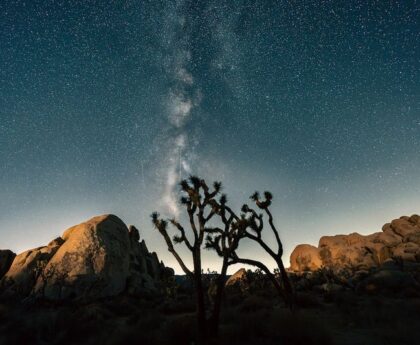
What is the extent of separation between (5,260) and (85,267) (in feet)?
45.8

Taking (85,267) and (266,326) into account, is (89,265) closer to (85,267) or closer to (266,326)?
(85,267)

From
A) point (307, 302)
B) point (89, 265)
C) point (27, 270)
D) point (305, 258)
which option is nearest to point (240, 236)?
point (307, 302)

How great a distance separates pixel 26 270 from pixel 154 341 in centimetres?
2354

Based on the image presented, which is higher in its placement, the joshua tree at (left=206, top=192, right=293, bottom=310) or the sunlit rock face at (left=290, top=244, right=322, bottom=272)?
the sunlit rock face at (left=290, top=244, right=322, bottom=272)

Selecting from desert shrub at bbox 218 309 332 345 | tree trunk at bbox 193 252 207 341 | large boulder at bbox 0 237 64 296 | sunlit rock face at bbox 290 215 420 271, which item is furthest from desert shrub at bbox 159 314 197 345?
sunlit rock face at bbox 290 215 420 271

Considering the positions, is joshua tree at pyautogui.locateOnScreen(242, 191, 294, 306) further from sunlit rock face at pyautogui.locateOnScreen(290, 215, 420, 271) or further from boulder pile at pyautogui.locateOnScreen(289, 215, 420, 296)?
sunlit rock face at pyautogui.locateOnScreen(290, 215, 420, 271)

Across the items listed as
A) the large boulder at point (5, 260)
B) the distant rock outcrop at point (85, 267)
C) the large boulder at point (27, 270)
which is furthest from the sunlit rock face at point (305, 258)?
the large boulder at point (5, 260)

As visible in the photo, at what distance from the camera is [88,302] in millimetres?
21781

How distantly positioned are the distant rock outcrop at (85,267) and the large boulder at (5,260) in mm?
3151

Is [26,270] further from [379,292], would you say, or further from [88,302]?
[379,292]

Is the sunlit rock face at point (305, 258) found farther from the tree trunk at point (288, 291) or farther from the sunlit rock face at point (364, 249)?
the tree trunk at point (288, 291)

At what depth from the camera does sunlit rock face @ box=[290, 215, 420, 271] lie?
35.0 m

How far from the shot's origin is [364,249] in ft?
129

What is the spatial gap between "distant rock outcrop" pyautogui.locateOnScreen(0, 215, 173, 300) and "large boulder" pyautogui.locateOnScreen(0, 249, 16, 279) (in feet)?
10.3
